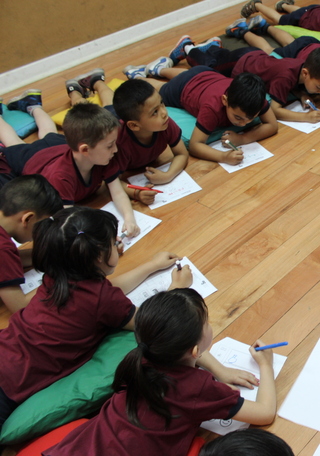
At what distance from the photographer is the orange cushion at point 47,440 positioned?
3.41 ft

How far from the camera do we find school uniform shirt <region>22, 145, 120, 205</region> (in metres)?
1.68

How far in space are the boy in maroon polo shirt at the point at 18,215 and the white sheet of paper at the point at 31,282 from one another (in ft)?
0.48

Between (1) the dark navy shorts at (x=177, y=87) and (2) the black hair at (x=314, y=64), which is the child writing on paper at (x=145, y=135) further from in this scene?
(2) the black hair at (x=314, y=64)

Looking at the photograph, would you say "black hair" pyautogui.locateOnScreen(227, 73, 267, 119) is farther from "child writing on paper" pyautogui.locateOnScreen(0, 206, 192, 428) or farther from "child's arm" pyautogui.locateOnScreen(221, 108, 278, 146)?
"child writing on paper" pyautogui.locateOnScreen(0, 206, 192, 428)

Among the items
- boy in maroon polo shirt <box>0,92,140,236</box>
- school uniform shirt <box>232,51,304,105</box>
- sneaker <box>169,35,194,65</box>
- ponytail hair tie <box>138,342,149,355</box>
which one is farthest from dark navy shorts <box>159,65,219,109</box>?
ponytail hair tie <box>138,342,149,355</box>

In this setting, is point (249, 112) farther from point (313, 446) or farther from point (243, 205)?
point (313, 446)

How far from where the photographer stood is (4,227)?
4.58 feet

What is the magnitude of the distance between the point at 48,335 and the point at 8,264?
1.14 ft

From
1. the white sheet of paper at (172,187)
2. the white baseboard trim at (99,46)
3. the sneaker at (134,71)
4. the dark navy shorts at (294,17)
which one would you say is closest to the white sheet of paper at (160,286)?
the white sheet of paper at (172,187)

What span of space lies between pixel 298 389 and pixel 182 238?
2.47 ft

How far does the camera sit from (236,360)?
4.06 feet

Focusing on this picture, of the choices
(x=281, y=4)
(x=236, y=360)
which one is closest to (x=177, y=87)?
(x=236, y=360)

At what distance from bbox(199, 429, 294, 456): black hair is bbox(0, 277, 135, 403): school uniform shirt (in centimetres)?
53

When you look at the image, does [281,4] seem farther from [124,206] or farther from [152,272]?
[152,272]
